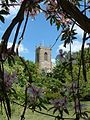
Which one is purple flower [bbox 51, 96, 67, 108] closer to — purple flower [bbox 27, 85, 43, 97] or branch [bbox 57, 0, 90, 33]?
purple flower [bbox 27, 85, 43, 97]

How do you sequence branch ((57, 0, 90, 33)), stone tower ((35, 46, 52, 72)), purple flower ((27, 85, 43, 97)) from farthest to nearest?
1. stone tower ((35, 46, 52, 72))
2. purple flower ((27, 85, 43, 97))
3. branch ((57, 0, 90, 33))

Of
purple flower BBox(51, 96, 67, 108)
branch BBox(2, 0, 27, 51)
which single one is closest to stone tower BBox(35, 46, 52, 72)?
purple flower BBox(51, 96, 67, 108)

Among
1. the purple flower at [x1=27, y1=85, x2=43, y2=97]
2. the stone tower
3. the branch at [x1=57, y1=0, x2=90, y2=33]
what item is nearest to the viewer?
the branch at [x1=57, y1=0, x2=90, y2=33]

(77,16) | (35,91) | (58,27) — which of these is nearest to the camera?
(77,16)

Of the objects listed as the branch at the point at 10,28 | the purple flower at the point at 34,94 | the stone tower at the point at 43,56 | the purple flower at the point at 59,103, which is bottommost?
the stone tower at the point at 43,56

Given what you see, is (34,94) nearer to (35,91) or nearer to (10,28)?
(35,91)

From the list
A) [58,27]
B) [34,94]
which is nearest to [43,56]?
[58,27]

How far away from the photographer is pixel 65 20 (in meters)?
1.74

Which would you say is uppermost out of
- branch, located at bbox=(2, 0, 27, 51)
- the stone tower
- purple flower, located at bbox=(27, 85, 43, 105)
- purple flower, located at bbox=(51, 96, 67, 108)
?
branch, located at bbox=(2, 0, 27, 51)

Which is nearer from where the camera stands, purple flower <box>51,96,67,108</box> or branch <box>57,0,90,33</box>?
branch <box>57,0,90,33</box>

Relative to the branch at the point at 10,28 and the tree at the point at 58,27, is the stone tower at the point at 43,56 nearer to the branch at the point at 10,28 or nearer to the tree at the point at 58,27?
the tree at the point at 58,27

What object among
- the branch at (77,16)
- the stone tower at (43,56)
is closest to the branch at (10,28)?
the branch at (77,16)

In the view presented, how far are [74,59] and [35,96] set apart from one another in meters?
0.19

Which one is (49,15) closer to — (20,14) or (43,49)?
(20,14)
